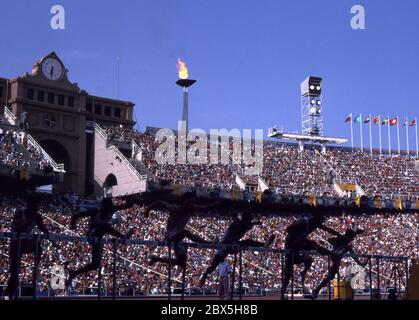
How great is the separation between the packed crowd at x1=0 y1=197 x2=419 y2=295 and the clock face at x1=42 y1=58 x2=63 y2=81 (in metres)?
10.7

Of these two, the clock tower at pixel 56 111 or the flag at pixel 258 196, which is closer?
the clock tower at pixel 56 111

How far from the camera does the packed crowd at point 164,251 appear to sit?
1201 inches

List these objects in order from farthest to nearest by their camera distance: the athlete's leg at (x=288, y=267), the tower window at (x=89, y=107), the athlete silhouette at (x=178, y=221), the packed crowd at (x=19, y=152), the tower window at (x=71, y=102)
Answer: the tower window at (x=89, y=107) < the tower window at (x=71, y=102) < the packed crowd at (x=19, y=152) < the athlete's leg at (x=288, y=267) < the athlete silhouette at (x=178, y=221)

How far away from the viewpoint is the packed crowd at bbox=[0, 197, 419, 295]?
100ft

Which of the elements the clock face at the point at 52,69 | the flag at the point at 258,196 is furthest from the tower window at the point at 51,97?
the flag at the point at 258,196

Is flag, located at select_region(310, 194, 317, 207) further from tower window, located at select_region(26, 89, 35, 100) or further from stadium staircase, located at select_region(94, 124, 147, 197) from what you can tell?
tower window, located at select_region(26, 89, 35, 100)

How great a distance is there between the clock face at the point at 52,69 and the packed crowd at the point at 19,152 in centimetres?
551

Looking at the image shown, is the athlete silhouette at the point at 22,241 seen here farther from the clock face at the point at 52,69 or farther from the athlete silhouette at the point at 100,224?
the clock face at the point at 52,69

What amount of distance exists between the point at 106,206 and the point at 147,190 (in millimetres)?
26677

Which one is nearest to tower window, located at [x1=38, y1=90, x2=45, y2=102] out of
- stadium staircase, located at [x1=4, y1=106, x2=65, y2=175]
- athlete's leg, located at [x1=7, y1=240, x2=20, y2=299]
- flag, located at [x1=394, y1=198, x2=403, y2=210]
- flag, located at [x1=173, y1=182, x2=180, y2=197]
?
stadium staircase, located at [x1=4, y1=106, x2=65, y2=175]

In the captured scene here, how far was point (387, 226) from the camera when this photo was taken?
51438 mm
